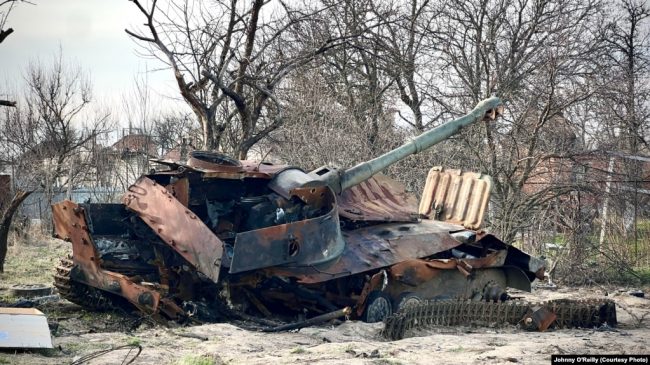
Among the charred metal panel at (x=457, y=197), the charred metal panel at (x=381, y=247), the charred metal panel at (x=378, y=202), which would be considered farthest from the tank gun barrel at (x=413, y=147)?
the charred metal panel at (x=381, y=247)

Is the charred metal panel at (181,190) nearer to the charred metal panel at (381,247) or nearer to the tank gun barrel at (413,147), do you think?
the charred metal panel at (381,247)

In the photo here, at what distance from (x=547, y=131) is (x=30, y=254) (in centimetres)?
1021

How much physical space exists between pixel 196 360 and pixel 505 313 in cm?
494

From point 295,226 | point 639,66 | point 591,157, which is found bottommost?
point 295,226

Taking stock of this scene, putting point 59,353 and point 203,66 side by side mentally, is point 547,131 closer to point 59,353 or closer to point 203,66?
point 203,66

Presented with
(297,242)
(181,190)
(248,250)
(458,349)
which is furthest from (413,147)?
(458,349)

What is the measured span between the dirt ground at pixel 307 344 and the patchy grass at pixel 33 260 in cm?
220

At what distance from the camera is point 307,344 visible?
26.3 feet

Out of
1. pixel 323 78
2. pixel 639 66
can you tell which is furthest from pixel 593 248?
pixel 323 78

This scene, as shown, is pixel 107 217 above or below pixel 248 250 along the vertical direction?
above

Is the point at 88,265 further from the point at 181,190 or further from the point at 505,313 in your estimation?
the point at 505,313

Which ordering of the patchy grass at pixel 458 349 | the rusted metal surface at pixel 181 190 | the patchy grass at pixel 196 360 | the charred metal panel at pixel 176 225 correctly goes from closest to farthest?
1. the patchy grass at pixel 196 360
2. the patchy grass at pixel 458 349
3. the charred metal panel at pixel 176 225
4. the rusted metal surface at pixel 181 190

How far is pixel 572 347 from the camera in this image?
7.69 metres

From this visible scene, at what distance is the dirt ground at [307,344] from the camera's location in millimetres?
6609
